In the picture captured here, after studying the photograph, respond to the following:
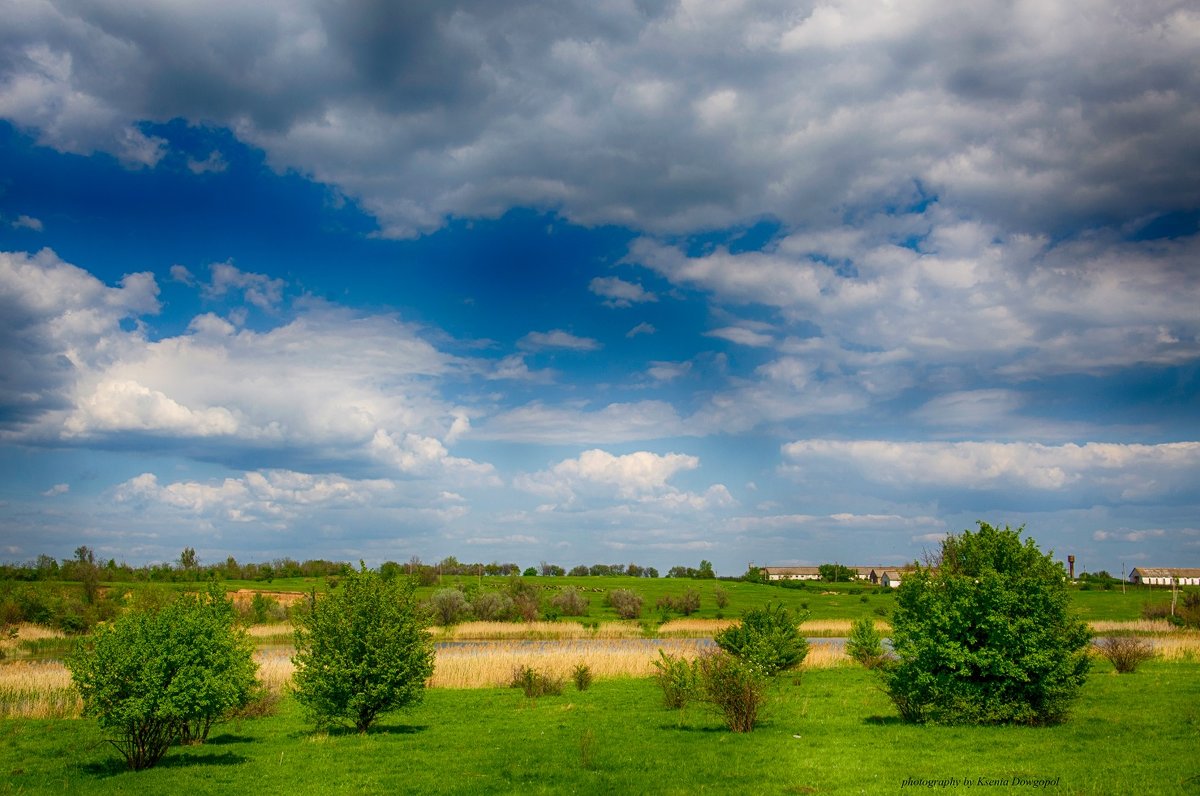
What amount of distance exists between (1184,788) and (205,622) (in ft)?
66.0

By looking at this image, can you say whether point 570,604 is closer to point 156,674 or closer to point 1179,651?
point 1179,651

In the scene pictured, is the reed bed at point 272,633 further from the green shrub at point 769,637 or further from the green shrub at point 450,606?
the green shrub at point 769,637

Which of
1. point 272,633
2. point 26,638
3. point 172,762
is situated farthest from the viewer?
point 272,633

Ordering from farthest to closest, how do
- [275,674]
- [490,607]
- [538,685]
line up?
[490,607], [275,674], [538,685]

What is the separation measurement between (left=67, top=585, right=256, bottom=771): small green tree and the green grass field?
1.02 m

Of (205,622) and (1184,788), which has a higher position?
(205,622)

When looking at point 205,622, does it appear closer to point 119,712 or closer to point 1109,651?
point 119,712

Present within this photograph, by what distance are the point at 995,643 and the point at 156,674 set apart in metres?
20.1

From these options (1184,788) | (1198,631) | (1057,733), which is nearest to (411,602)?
(1057,733)

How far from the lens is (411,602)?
24578mm

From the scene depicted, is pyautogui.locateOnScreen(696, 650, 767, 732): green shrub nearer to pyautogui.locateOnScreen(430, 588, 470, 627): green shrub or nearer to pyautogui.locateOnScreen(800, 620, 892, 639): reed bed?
pyautogui.locateOnScreen(800, 620, 892, 639): reed bed

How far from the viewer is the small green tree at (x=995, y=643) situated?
778 inches

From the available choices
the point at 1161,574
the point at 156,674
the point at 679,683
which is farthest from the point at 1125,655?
the point at 1161,574

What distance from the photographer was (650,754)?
18.7 m
